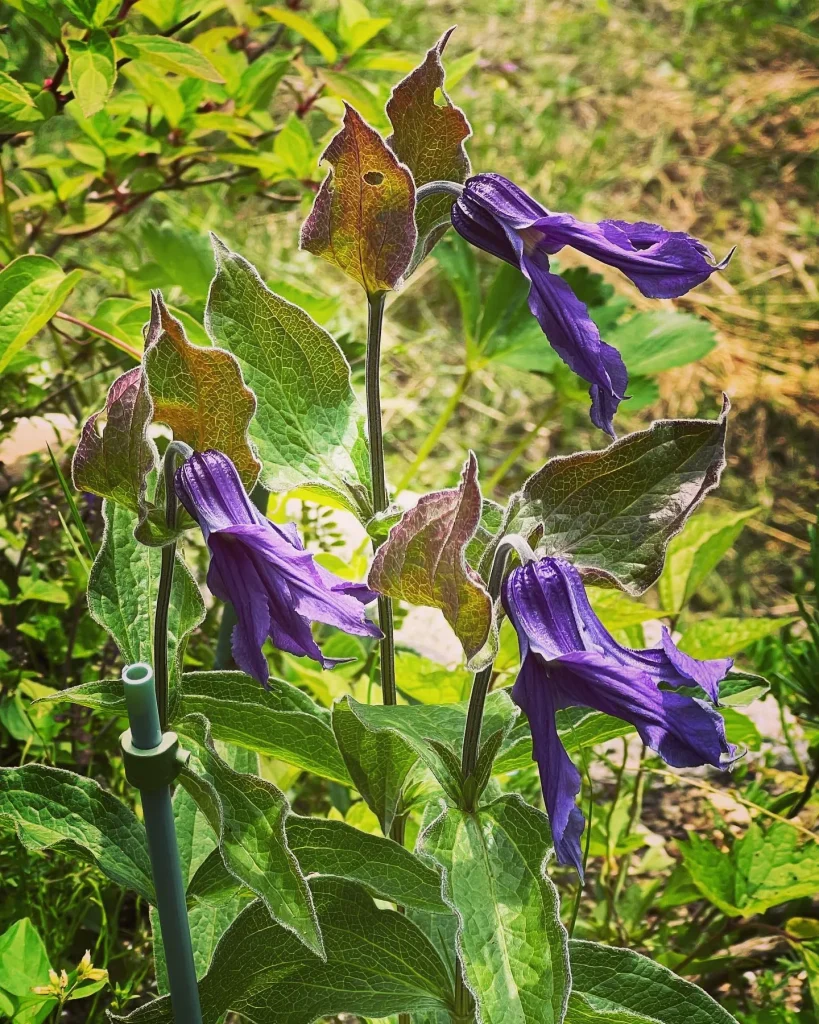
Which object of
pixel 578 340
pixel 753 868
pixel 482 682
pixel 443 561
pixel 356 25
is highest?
pixel 356 25

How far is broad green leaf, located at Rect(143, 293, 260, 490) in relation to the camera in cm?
71

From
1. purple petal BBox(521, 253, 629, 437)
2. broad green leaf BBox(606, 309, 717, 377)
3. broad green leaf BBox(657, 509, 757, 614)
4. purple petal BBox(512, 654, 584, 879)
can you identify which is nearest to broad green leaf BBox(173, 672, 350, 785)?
purple petal BBox(512, 654, 584, 879)

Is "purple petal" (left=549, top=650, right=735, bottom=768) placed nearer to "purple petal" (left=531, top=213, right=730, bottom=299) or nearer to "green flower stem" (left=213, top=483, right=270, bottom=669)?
"purple petal" (left=531, top=213, right=730, bottom=299)

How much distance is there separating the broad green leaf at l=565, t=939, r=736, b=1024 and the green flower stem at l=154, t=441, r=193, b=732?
38 cm

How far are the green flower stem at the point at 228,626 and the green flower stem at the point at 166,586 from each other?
0.66ft

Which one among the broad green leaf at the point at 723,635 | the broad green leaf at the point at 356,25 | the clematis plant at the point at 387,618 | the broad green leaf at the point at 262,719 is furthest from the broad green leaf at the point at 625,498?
the broad green leaf at the point at 356,25

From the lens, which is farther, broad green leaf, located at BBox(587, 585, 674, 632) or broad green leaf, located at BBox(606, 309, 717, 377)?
broad green leaf, located at BBox(606, 309, 717, 377)

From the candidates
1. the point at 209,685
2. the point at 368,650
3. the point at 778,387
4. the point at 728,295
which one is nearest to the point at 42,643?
the point at 368,650

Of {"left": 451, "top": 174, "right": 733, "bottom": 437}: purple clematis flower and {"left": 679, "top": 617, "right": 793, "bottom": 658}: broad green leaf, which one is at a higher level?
{"left": 451, "top": 174, "right": 733, "bottom": 437}: purple clematis flower

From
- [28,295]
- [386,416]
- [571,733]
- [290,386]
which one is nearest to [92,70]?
[28,295]

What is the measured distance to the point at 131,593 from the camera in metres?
0.89

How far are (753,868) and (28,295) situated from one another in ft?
3.01

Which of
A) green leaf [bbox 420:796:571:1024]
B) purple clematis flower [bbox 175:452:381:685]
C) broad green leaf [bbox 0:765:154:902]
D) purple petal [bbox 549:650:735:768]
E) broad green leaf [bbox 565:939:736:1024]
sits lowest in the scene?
broad green leaf [bbox 565:939:736:1024]

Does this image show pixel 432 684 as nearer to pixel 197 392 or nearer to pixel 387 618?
pixel 387 618
